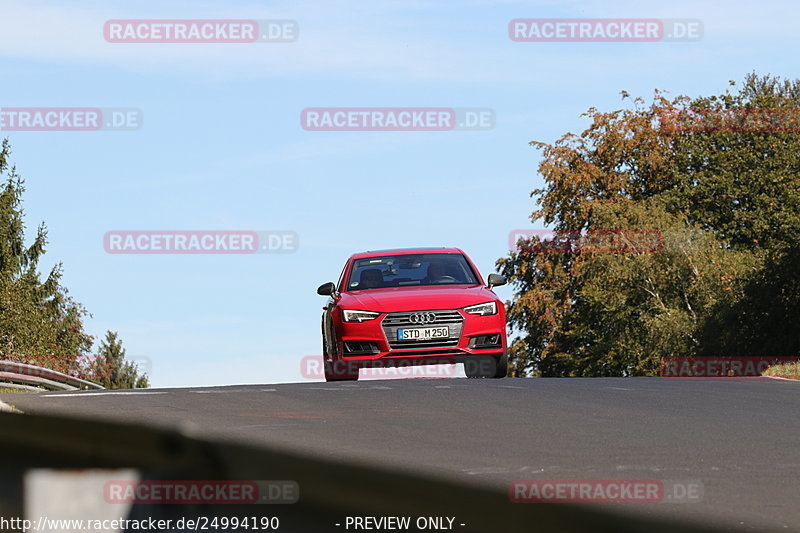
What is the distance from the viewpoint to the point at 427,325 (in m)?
18.9

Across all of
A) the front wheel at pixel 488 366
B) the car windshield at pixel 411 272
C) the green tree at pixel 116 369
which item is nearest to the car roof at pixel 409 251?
the car windshield at pixel 411 272

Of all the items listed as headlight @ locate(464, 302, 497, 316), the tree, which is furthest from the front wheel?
the tree

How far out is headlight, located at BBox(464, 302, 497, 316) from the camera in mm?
19016

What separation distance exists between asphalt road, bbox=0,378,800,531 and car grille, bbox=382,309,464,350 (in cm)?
83

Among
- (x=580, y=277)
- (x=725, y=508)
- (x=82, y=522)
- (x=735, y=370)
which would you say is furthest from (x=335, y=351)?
(x=580, y=277)

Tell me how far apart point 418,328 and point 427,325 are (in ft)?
0.44

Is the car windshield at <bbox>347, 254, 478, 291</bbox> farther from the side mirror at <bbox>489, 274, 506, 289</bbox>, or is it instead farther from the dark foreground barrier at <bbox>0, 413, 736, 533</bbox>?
the dark foreground barrier at <bbox>0, 413, 736, 533</bbox>

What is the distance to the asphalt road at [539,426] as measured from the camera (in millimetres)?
8016

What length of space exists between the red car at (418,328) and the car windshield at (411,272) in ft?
0.33

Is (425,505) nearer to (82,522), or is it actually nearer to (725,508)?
(82,522)

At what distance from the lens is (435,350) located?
1905 cm

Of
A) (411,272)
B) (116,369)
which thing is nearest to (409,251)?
(411,272)

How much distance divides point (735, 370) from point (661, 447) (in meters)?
31.9

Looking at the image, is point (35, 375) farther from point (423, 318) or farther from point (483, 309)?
point (483, 309)
